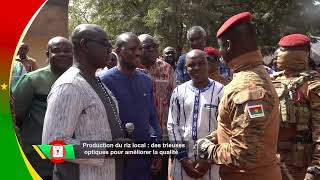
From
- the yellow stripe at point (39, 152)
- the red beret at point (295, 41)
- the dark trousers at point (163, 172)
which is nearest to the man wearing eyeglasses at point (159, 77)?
the dark trousers at point (163, 172)

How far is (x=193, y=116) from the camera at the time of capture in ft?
13.8

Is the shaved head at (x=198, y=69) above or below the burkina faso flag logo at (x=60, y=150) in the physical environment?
above

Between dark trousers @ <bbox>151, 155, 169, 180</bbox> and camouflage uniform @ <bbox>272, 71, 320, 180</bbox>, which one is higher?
camouflage uniform @ <bbox>272, 71, 320, 180</bbox>

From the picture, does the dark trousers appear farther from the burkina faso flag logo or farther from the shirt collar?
the shirt collar

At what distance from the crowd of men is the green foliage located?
47.6 ft

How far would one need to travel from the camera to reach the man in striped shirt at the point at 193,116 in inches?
163

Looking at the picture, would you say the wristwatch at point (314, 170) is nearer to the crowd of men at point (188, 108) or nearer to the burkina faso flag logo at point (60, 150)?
the crowd of men at point (188, 108)

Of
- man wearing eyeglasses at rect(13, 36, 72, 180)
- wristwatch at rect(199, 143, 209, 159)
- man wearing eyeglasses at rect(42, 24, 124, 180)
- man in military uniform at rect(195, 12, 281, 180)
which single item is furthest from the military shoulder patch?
man wearing eyeglasses at rect(13, 36, 72, 180)

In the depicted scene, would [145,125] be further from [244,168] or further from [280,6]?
[280,6]

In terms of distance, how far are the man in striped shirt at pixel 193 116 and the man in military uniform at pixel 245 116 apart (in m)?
1.06

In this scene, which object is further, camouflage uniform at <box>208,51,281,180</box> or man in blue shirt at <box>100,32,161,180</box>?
man in blue shirt at <box>100,32,161,180</box>

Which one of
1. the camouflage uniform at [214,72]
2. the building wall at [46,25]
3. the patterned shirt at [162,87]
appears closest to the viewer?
the patterned shirt at [162,87]

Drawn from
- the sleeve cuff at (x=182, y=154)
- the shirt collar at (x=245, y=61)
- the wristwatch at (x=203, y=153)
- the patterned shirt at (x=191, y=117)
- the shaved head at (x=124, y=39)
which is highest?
the shaved head at (x=124, y=39)

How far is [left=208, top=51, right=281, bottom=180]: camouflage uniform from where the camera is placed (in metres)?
2.71
